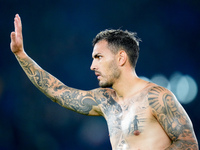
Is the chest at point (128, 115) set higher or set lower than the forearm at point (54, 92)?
lower

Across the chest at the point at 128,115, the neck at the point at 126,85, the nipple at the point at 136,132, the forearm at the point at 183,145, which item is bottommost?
the forearm at the point at 183,145

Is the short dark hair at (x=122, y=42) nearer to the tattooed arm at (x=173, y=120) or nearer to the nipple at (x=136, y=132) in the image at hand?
the tattooed arm at (x=173, y=120)

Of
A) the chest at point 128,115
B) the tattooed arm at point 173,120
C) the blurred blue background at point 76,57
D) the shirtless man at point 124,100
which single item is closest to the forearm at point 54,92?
the shirtless man at point 124,100

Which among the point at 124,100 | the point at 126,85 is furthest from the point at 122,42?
the point at 124,100

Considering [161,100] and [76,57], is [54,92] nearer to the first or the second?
[161,100]

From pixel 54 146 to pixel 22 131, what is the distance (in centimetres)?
67

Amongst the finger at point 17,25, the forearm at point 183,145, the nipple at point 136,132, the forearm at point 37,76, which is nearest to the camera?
the forearm at point 183,145

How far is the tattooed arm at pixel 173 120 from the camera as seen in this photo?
7.07ft

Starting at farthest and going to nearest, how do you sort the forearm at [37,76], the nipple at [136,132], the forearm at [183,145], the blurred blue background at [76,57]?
1. the blurred blue background at [76,57]
2. the forearm at [37,76]
3. the nipple at [136,132]
4. the forearm at [183,145]

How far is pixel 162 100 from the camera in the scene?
2270 millimetres

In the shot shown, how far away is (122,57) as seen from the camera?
9.00 ft

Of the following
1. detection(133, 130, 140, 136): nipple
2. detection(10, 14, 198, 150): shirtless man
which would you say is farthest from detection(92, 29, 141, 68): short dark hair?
detection(133, 130, 140, 136): nipple

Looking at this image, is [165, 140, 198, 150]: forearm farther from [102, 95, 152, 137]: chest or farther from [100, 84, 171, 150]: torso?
[102, 95, 152, 137]: chest

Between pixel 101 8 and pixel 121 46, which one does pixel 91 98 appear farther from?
pixel 101 8
